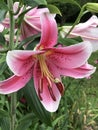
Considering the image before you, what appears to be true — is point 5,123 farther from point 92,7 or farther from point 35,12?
point 92,7

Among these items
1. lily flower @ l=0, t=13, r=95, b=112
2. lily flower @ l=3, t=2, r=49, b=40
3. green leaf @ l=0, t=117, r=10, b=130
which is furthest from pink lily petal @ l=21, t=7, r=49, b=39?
green leaf @ l=0, t=117, r=10, b=130

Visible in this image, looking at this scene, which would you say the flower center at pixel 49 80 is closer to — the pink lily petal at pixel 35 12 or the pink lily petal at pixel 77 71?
the pink lily petal at pixel 77 71

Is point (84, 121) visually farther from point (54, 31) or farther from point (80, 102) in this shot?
point (54, 31)

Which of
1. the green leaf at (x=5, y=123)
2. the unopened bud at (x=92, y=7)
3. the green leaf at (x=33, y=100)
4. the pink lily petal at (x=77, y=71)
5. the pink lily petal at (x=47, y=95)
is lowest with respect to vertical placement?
the green leaf at (x=5, y=123)

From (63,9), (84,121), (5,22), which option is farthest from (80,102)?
(63,9)

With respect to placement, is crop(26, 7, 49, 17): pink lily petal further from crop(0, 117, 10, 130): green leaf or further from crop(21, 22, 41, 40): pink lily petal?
crop(0, 117, 10, 130): green leaf

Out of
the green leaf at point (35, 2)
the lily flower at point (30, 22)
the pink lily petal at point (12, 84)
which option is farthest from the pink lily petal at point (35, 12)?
the pink lily petal at point (12, 84)

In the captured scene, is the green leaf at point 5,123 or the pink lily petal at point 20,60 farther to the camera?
the green leaf at point 5,123
